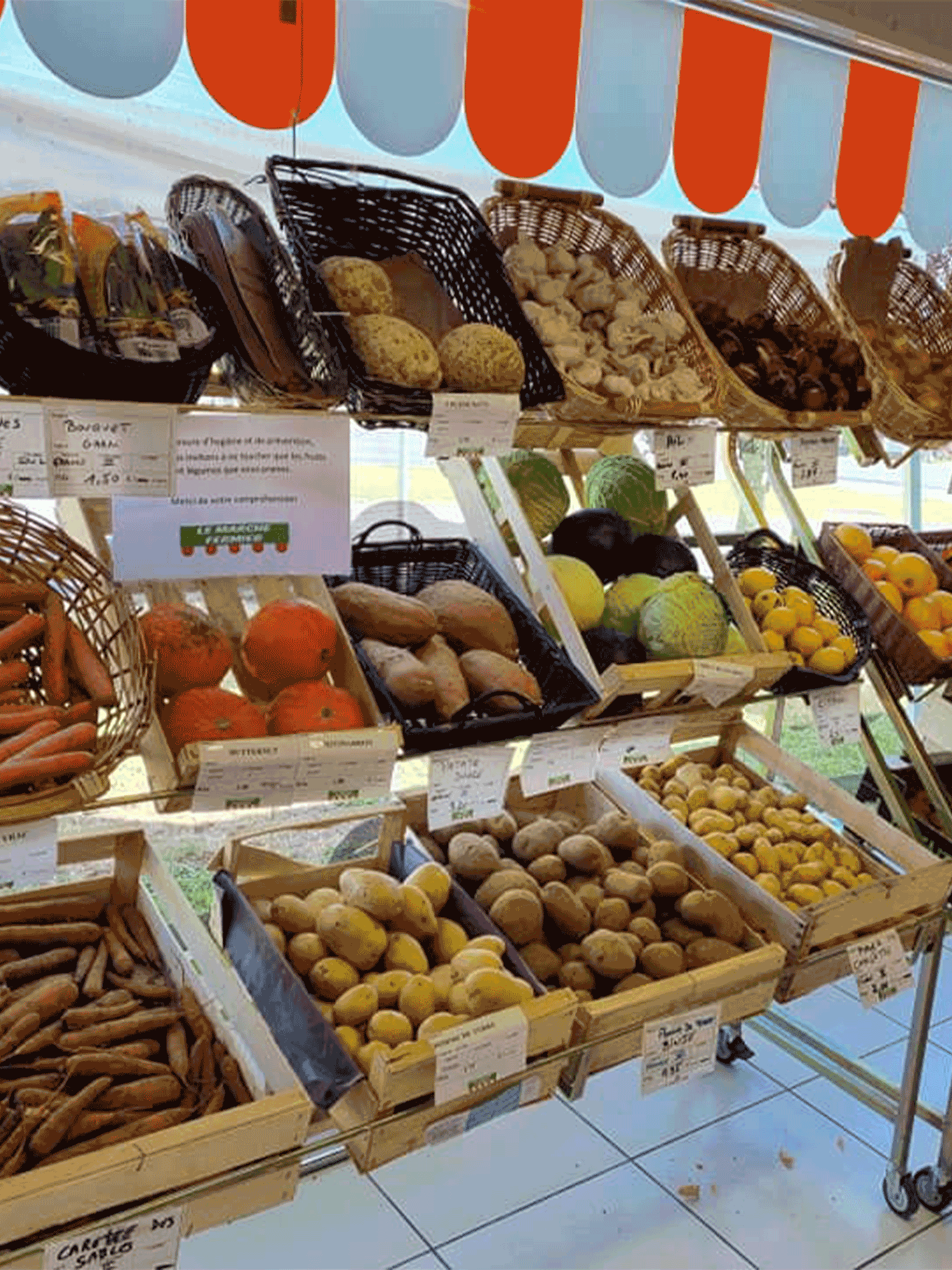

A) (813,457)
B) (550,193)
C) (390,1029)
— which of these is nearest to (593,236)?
(550,193)

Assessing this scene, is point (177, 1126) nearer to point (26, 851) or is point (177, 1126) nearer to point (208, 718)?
point (26, 851)

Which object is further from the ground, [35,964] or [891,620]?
[891,620]

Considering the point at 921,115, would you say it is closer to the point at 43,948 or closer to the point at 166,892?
the point at 166,892

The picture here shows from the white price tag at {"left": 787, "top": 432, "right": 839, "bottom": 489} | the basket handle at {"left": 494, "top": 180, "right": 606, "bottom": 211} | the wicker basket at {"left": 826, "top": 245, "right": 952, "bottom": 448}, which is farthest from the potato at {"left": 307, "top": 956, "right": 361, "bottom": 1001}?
the wicker basket at {"left": 826, "top": 245, "right": 952, "bottom": 448}

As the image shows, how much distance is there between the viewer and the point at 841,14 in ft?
7.54

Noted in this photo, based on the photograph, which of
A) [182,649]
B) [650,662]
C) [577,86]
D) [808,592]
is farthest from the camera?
[808,592]

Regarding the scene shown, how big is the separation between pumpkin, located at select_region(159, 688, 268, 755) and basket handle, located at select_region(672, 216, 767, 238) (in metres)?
1.37

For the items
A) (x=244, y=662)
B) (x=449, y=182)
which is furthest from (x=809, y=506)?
(x=244, y=662)

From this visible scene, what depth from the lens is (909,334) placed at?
103 inches

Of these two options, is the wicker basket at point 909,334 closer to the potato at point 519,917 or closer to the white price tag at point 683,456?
the white price tag at point 683,456

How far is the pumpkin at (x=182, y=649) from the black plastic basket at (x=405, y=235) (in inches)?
14.3

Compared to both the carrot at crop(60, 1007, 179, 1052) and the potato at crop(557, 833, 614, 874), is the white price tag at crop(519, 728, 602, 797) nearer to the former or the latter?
the potato at crop(557, 833, 614, 874)

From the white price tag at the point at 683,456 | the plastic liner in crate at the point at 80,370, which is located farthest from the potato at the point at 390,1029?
the white price tag at the point at 683,456

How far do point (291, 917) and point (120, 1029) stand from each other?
0.90 feet
